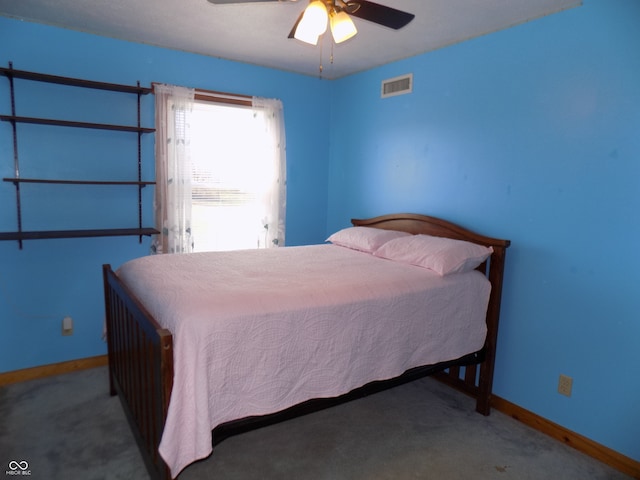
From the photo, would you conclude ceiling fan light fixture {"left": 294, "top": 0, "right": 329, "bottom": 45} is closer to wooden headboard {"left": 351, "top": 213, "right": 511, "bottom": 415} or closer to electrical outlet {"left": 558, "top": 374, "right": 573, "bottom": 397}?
wooden headboard {"left": 351, "top": 213, "right": 511, "bottom": 415}

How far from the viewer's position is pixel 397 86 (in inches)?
134

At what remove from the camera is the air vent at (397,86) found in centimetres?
329

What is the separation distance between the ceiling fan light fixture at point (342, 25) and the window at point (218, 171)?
171 centimetres

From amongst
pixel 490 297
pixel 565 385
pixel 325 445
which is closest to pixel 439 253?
pixel 490 297

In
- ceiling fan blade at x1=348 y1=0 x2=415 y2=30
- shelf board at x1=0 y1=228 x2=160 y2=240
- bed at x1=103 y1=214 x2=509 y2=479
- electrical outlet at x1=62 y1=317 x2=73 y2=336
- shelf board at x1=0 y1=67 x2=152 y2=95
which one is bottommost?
electrical outlet at x1=62 y1=317 x2=73 y2=336

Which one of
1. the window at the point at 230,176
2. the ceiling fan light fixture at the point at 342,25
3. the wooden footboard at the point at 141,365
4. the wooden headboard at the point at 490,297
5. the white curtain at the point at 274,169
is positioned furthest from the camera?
the white curtain at the point at 274,169

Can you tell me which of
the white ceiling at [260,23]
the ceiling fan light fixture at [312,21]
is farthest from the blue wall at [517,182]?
the ceiling fan light fixture at [312,21]

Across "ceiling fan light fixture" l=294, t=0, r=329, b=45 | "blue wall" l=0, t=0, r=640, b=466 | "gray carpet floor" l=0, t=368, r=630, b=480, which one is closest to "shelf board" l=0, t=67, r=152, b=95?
"blue wall" l=0, t=0, r=640, b=466

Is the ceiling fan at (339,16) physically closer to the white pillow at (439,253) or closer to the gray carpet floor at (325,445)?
the white pillow at (439,253)

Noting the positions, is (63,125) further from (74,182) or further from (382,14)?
(382,14)

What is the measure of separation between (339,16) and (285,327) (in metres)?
1.48

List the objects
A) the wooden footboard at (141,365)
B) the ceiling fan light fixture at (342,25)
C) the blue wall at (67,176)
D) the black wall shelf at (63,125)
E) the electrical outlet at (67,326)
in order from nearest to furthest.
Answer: the wooden footboard at (141,365) → the ceiling fan light fixture at (342,25) → the black wall shelf at (63,125) → the blue wall at (67,176) → the electrical outlet at (67,326)

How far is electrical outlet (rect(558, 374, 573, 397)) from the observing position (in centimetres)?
233

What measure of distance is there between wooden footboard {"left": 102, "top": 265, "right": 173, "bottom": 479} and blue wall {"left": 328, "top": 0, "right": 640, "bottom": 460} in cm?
214
